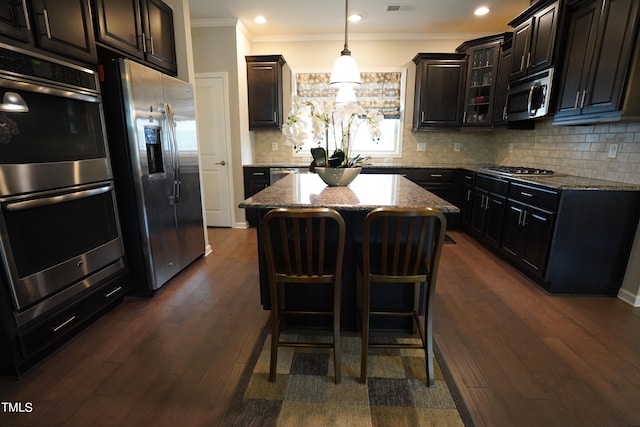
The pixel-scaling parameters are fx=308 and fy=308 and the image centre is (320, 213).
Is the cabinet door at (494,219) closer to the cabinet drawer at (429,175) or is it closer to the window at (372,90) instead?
the cabinet drawer at (429,175)

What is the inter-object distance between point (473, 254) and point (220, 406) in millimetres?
3024

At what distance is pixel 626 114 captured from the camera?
7.23 ft

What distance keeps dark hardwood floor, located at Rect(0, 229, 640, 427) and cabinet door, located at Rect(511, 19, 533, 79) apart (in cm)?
229

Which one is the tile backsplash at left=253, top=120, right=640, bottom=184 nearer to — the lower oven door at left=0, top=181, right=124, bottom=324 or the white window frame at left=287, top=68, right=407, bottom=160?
the white window frame at left=287, top=68, right=407, bottom=160

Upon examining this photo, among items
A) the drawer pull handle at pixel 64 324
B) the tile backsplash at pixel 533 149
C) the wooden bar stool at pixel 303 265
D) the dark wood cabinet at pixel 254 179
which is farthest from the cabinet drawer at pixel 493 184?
the drawer pull handle at pixel 64 324

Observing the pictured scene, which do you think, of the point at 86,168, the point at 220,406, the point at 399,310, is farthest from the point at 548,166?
the point at 86,168

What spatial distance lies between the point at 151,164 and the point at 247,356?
1666 millimetres

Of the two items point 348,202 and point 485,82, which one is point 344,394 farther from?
point 485,82

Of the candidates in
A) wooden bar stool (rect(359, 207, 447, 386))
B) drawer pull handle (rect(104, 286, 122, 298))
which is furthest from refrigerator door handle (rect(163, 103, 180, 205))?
wooden bar stool (rect(359, 207, 447, 386))

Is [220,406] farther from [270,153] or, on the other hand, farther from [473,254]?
[270,153]

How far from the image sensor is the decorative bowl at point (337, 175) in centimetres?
219

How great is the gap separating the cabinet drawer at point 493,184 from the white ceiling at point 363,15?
1.95 m

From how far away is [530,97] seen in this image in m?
3.10

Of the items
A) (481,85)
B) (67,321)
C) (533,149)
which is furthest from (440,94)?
(67,321)
